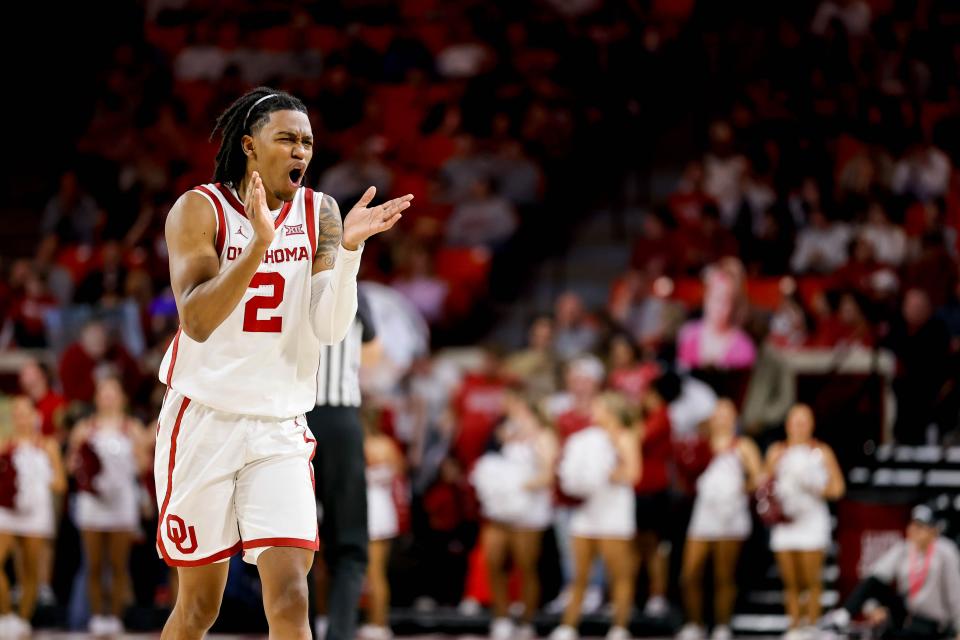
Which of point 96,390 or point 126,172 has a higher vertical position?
point 126,172

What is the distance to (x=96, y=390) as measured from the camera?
44.5 ft

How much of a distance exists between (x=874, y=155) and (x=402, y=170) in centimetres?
489

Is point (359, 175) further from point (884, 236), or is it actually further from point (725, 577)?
point (725, 577)

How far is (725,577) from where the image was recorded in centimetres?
1185

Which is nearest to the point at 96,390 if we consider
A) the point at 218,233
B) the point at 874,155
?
the point at 874,155

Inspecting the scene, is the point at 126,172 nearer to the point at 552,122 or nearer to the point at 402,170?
the point at 402,170

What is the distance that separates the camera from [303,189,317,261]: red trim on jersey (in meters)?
5.08

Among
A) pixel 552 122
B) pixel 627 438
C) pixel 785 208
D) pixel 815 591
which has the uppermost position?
pixel 552 122

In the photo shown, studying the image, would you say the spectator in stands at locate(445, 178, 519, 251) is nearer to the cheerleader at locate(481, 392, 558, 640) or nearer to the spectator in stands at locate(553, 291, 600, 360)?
the spectator in stands at locate(553, 291, 600, 360)

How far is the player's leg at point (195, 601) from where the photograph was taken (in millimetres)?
4945

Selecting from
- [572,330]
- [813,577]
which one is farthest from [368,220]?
[572,330]

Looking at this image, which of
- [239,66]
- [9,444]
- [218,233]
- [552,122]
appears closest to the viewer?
[218,233]

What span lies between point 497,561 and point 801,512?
2381 millimetres

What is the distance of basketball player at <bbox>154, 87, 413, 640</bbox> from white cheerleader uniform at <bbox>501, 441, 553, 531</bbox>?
7.32m
